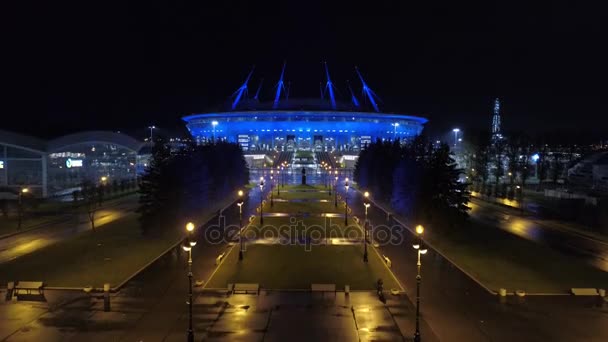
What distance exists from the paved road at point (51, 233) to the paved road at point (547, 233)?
2506cm

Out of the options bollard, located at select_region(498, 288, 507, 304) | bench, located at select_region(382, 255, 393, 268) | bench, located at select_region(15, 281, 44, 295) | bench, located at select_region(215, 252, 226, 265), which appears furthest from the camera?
bench, located at select_region(215, 252, 226, 265)

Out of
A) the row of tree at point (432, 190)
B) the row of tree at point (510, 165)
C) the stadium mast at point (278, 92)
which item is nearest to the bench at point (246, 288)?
the row of tree at point (432, 190)

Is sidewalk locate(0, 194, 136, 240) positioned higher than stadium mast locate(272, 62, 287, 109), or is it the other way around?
stadium mast locate(272, 62, 287, 109)

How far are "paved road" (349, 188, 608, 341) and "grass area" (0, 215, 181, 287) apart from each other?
1083cm

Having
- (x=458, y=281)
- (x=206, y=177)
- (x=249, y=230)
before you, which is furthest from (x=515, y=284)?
(x=206, y=177)

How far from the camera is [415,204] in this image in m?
27.6

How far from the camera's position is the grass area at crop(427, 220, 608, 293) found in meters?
17.1

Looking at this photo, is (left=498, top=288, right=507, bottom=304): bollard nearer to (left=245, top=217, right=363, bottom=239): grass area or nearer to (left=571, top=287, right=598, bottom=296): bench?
(left=571, top=287, right=598, bottom=296): bench

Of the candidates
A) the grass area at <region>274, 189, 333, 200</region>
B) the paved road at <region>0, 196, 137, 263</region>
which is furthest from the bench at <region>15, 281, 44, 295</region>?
the grass area at <region>274, 189, 333, 200</region>

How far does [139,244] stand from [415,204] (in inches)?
603

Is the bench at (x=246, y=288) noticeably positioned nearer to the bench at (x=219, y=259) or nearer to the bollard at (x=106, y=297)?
the bench at (x=219, y=259)

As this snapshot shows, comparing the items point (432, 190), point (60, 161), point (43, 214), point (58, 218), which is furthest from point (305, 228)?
point (60, 161)

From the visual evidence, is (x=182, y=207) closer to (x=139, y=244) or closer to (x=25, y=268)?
(x=139, y=244)

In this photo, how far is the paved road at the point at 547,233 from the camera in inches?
868
